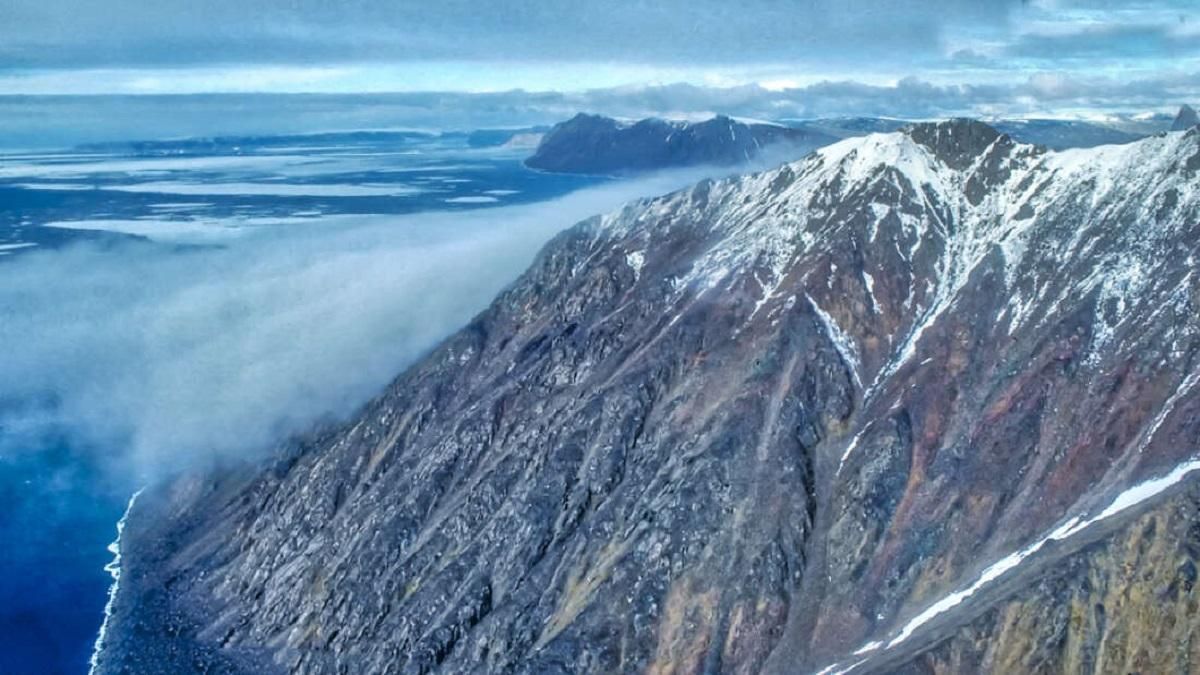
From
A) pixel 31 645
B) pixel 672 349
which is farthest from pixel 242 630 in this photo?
pixel 672 349

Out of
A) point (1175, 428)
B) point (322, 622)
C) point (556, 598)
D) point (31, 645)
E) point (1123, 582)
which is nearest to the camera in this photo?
point (1123, 582)

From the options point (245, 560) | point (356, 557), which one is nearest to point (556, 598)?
point (356, 557)

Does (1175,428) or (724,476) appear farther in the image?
(724,476)

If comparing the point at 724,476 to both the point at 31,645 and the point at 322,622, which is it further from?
the point at 31,645

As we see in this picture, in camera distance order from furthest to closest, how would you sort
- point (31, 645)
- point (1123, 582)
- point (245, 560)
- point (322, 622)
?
point (245, 560) < point (31, 645) < point (322, 622) < point (1123, 582)

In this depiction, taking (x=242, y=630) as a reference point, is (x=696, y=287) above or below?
above

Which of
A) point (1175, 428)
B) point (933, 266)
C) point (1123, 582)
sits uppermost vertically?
point (933, 266)
